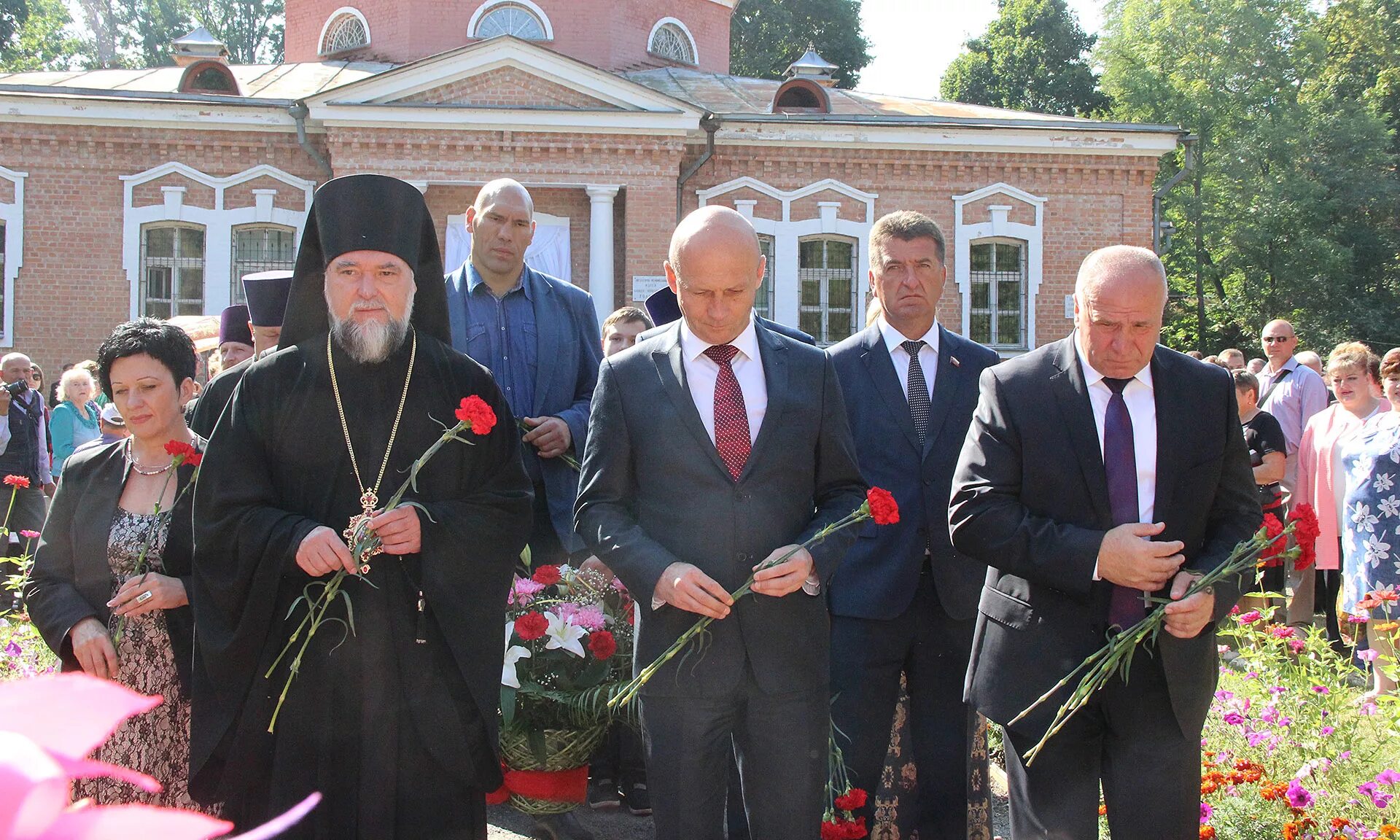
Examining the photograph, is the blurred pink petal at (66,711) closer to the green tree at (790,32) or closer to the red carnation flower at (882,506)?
the red carnation flower at (882,506)

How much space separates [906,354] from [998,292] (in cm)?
1668

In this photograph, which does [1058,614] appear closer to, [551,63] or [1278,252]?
[551,63]

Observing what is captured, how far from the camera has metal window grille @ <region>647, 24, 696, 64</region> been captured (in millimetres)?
24406

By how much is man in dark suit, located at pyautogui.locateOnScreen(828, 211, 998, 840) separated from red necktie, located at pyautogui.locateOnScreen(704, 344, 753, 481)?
0.76 metres

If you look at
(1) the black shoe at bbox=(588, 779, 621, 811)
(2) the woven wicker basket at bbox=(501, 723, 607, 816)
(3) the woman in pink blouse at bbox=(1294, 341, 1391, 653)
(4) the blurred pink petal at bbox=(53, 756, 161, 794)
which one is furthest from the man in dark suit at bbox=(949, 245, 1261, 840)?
(3) the woman in pink blouse at bbox=(1294, 341, 1391, 653)

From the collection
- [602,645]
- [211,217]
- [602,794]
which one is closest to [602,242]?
[211,217]

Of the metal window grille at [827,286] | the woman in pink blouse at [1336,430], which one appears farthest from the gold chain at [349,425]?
the metal window grille at [827,286]

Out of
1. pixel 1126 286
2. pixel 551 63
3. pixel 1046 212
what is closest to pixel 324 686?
pixel 1126 286

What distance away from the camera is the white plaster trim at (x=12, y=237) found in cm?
1833

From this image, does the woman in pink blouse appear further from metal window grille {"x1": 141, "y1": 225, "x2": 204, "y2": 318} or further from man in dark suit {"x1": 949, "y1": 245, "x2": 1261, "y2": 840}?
metal window grille {"x1": 141, "y1": 225, "x2": 204, "y2": 318}

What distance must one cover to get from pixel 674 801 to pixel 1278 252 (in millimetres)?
34400

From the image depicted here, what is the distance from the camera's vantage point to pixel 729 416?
3.38 m

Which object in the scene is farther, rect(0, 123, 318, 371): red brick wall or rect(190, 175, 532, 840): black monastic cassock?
rect(0, 123, 318, 371): red brick wall

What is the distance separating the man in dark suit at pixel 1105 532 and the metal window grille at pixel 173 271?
18.1 metres
